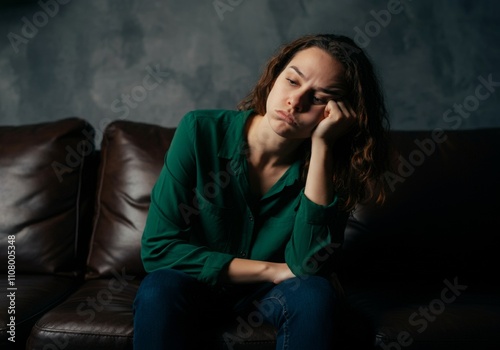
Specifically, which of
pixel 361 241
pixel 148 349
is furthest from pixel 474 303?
pixel 148 349

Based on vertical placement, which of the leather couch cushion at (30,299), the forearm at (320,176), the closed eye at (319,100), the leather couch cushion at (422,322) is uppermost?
the closed eye at (319,100)

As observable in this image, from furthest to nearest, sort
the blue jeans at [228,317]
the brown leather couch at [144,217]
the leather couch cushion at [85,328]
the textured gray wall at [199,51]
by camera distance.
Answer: the textured gray wall at [199,51], the brown leather couch at [144,217], the leather couch cushion at [85,328], the blue jeans at [228,317]

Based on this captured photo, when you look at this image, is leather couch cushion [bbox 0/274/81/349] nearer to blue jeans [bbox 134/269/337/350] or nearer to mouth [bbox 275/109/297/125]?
blue jeans [bbox 134/269/337/350]

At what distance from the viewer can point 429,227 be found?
1.74 m

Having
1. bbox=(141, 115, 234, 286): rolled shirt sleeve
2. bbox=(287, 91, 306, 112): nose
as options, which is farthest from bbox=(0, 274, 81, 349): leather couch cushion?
bbox=(287, 91, 306, 112): nose

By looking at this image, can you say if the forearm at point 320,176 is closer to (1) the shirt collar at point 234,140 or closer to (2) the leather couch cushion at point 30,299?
(1) the shirt collar at point 234,140

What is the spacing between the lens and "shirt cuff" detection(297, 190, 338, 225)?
1.34 metres

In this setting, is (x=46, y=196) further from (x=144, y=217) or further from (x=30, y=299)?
(x=30, y=299)

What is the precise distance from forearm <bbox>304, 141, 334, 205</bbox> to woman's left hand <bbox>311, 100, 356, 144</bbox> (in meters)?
0.02

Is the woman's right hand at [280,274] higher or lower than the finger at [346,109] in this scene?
lower

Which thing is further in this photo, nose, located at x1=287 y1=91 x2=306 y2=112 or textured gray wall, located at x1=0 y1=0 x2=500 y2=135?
textured gray wall, located at x1=0 y1=0 x2=500 y2=135

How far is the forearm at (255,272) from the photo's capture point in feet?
4.30

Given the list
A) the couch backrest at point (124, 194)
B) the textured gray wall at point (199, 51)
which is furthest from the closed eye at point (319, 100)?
the textured gray wall at point (199, 51)

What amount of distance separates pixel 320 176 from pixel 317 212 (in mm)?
86
